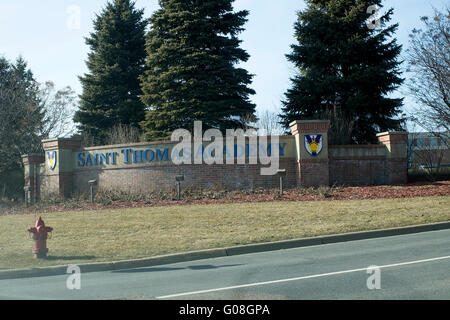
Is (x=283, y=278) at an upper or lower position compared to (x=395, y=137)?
lower

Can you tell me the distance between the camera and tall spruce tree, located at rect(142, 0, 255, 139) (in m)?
27.6

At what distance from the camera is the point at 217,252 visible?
9953 mm

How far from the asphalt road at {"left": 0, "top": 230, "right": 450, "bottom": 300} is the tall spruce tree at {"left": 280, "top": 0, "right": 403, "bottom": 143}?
55.2ft

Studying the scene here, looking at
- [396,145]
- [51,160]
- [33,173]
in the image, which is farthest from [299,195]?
[33,173]

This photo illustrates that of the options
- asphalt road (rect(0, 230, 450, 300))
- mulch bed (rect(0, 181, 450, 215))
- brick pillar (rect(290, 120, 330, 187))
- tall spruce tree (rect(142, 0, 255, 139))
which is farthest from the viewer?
tall spruce tree (rect(142, 0, 255, 139))

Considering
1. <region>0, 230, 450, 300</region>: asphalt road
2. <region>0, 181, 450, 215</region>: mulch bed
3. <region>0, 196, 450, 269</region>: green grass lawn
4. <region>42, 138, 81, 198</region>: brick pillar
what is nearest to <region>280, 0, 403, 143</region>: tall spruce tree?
<region>0, 181, 450, 215</region>: mulch bed

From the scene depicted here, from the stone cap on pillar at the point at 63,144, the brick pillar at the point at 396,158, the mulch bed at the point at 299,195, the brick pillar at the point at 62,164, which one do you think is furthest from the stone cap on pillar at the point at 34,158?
the brick pillar at the point at 396,158

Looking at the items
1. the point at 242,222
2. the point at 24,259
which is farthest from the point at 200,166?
the point at 24,259

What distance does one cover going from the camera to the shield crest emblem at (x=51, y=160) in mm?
23703

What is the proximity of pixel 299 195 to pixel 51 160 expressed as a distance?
12892 mm

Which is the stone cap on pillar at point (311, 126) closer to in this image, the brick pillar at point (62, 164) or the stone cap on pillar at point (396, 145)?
the stone cap on pillar at point (396, 145)

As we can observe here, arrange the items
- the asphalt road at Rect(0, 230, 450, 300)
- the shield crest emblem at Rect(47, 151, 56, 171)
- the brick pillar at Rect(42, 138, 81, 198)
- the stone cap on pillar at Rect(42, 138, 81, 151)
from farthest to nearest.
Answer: the shield crest emblem at Rect(47, 151, 56, 171) < the stone cap on pillar at Rect(42, 138, 81, 151) < the brick pillar at Rect(42, 138, 81, 198) < the asphalt road at Rect(0, 230, 450, 300)

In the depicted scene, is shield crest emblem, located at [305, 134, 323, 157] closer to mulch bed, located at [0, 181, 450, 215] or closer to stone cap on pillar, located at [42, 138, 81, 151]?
mulch bed, located at [0, 181, 450, 215]

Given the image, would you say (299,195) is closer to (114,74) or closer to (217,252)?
(217,252)
